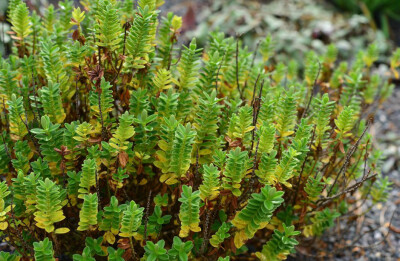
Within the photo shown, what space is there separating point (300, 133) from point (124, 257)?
85 centimetres

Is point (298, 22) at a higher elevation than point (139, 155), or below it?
higher

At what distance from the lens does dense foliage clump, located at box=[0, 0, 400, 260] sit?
1.58 m

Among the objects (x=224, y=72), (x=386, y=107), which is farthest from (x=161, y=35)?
(x=386, y=107)

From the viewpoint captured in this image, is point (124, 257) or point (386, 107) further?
point (386, 107)

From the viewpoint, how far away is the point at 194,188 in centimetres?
179

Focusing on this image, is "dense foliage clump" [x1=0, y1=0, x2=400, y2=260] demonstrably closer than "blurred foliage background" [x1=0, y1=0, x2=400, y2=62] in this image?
Yes

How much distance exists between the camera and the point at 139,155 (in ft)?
5.65

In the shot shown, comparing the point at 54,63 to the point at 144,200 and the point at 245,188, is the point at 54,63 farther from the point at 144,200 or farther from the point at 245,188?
the point at 245,188

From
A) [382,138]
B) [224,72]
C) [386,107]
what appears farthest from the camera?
[386,107]

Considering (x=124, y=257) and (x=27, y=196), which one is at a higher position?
(x=27, y=196)

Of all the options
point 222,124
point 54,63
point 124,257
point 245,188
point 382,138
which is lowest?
point 382,138

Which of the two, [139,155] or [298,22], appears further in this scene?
[298,22]

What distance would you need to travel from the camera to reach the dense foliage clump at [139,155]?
1.58 m

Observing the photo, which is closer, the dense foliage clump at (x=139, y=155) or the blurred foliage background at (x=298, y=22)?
the dense foliage clump at (x=139, y=155)
